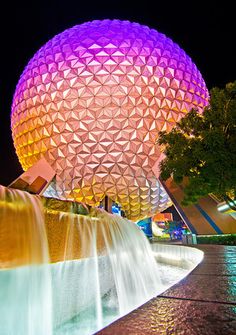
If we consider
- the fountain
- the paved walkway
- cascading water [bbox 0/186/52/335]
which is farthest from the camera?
the fountain

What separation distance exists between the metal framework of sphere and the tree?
603cm

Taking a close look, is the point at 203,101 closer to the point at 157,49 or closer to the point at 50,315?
the point at 157,49

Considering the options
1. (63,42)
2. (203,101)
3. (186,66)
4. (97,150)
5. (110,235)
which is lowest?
(110,235)

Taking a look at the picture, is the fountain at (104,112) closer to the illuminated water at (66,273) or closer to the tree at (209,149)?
the tree at (209,149)

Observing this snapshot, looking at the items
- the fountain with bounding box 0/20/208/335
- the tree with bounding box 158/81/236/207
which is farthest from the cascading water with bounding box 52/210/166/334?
the tree with bounding box 158/81/236/207

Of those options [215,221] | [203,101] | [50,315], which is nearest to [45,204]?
[50,315]

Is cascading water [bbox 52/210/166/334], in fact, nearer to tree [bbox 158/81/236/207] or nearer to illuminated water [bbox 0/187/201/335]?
illuminated water [bbox 0/187/201/335]

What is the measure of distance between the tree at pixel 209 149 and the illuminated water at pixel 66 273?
7240mm

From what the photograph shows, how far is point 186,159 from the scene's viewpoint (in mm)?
13148

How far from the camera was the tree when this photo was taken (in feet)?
38.6

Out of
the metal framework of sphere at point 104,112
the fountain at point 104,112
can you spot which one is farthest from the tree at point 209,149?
the metal framework of sphere at point 104,112

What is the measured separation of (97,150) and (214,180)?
10.1m

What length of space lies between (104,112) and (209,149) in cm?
1018

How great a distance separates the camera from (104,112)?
20.2 metres
